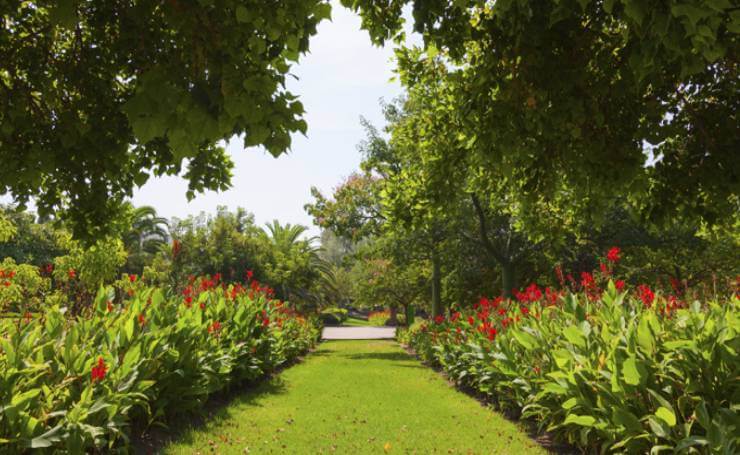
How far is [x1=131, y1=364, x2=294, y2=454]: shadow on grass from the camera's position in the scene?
620 cm

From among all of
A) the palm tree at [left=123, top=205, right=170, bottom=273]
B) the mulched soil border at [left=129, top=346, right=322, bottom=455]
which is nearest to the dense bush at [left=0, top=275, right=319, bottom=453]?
the mulched soil border at [left=129, top=346, right=322, bottom=455]

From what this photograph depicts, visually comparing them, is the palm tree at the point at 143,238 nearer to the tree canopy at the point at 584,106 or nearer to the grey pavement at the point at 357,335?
the grey pavement at the point at 357,335

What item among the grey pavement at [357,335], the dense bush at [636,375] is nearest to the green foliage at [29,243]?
the grey pavement at [357,335]

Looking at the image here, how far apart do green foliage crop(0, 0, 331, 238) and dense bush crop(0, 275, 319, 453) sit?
176cm

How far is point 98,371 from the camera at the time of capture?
16.4ft

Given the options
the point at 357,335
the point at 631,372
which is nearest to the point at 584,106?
the point at 631,372

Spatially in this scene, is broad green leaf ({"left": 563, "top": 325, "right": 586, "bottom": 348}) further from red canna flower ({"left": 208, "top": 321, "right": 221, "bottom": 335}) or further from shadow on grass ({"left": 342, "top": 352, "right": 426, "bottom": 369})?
shadow on grass ({"left": 342, "top": 352, "right": 426, "bottom": 369})

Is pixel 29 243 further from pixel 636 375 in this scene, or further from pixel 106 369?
pixel 636 375

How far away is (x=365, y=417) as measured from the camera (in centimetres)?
815

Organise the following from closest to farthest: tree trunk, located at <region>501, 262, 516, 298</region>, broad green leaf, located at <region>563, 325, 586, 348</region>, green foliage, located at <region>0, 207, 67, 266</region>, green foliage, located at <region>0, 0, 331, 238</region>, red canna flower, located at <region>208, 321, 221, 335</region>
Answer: green foliage, located at <region>0, 0, 331, 238</region> < broad green leaf, located at <region>563, 325, 586, 348</region> < red canna flower, located at <region>208, 321, 221, 335</region> < tree trunk, located at <region>501, 262, 516, 298</region> < green foliage, located at <region>0, 207, 67, 266</region>

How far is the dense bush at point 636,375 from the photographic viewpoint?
4.54 metres

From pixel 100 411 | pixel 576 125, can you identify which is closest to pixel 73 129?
Result: pixel 100 411

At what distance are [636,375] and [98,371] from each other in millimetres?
4932

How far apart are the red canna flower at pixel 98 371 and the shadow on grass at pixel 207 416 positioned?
3.37 feet
